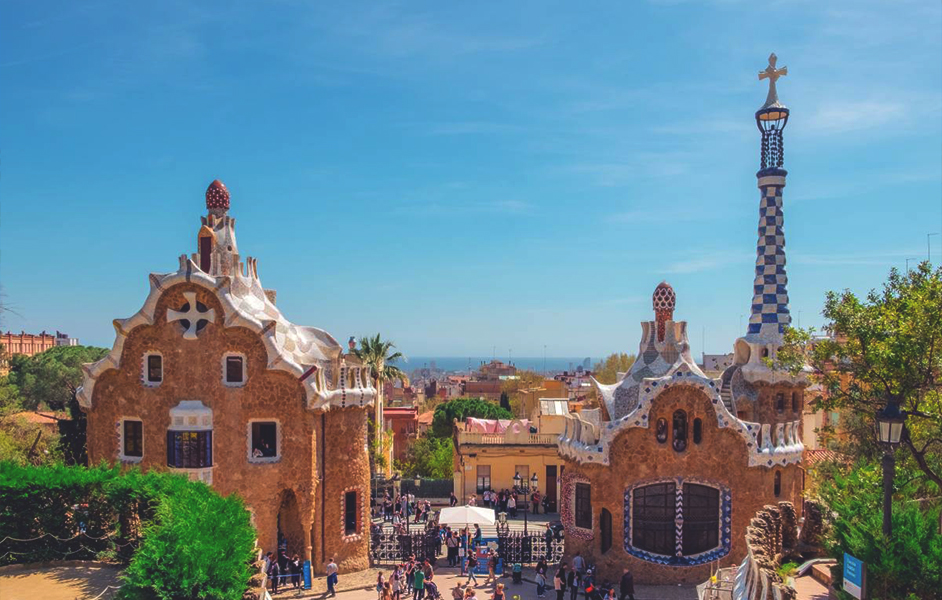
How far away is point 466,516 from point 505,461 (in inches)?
492

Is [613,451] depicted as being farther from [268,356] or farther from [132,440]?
[132,440]

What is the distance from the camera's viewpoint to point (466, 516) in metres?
24.8

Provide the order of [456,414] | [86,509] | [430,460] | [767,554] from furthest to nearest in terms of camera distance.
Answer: [456,414] → [430,460] → [86,509] → [767,554]

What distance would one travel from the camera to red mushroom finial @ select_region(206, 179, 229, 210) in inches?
998

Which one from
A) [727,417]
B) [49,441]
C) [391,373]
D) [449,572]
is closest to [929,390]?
[727,417]

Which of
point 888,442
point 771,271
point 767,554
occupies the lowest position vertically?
point 767,554

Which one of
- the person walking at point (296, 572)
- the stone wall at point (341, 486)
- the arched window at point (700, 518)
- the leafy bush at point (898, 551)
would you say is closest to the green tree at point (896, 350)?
the leafy bush at point (898, 551)

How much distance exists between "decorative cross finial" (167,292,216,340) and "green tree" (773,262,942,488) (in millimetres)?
15763

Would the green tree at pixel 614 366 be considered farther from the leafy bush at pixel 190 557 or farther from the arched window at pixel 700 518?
the leafy bush at pixel 190 557

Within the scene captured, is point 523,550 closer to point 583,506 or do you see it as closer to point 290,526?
point 583,506

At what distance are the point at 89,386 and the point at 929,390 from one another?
2210 centimetres

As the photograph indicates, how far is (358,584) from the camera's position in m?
23.7

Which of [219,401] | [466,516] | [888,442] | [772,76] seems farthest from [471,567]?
[772,76]

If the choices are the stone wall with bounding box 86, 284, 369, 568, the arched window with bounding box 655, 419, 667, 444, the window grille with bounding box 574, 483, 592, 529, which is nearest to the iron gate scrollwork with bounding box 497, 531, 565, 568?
the window grille with bounding box 574, 483, 592, 529
